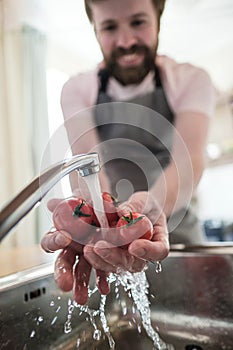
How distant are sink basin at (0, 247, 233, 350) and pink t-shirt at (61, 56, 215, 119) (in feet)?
1.25

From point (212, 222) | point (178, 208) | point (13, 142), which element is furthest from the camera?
point (212, 222)

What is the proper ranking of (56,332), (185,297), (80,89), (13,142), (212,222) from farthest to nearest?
1. (212,222)
2. (13,142)
3. (80,89)
4. (185,297)
5. (56,332)

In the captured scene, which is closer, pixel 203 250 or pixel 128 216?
pixel 128 216

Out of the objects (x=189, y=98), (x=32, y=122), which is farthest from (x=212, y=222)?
(x=189, y=98)

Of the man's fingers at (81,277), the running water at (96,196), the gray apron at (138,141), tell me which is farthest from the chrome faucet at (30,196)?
the gray apron at (138,141)

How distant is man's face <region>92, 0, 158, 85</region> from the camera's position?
77 centimetres

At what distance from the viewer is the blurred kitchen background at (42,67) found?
52.9 inches

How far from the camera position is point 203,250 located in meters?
0.65

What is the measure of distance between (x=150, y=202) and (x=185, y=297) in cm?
21

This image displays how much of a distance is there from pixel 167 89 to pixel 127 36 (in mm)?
179

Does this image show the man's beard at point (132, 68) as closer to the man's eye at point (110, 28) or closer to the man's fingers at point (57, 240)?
the man's eye at point (110, 28)

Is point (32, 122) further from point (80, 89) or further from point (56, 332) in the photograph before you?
point (56, 332)

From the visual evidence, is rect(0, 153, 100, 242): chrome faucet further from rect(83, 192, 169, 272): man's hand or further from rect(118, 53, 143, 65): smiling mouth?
rect(118, 53, 143, 65): smiling mouth

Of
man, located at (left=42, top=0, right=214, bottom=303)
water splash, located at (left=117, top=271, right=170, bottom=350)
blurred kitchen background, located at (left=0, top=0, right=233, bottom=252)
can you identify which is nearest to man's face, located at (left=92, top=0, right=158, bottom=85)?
man, located at (left=42, top=0, right=214, bottom=303)
